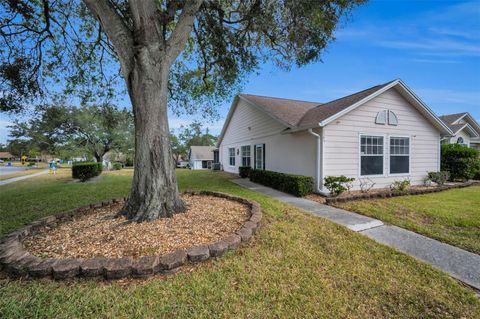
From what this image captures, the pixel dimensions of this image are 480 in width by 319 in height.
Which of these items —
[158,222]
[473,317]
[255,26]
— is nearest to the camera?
[473,317]

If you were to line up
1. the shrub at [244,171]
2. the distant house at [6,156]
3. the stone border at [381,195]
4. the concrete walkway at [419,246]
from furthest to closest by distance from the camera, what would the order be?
the distant house at [6,156], the shrub at [244,171], the stone border at [381,195], the concrete walkway at [419,246]

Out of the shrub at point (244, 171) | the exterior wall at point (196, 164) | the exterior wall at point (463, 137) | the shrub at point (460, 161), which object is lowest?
the exterior wall at point (196, 164)

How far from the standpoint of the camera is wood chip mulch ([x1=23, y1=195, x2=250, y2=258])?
287 centimetres

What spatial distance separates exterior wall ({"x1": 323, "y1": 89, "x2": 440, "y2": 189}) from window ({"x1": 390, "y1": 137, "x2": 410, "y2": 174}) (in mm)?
226

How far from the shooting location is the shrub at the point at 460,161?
1023 centimetres

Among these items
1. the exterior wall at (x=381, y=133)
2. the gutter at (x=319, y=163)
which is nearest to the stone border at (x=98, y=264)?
the gutter at (x=319, y=163)

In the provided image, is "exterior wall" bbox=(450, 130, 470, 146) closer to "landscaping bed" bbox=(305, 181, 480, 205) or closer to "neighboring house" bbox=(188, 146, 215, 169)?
"landscaping bed" bbox=(305, 181, 480, 205)

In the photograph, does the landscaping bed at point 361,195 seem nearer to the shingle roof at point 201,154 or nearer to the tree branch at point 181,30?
the tree branch at point 181,30

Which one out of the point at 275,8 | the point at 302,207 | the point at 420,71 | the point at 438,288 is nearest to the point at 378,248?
the point at 438,288

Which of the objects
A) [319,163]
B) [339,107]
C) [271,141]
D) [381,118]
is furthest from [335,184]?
[271,141]

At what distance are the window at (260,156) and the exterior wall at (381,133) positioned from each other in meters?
4.93

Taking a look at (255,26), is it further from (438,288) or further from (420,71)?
(420,71)

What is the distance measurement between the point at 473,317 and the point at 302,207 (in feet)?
13.0

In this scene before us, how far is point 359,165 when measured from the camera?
27.1ft
